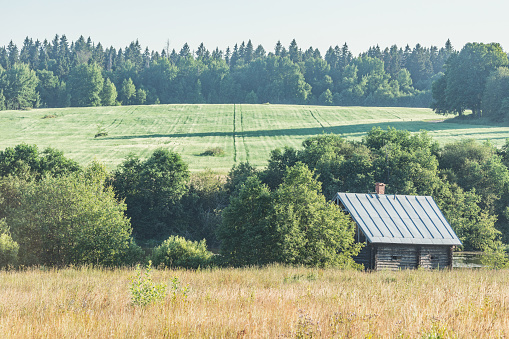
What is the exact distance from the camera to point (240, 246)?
3347 cm

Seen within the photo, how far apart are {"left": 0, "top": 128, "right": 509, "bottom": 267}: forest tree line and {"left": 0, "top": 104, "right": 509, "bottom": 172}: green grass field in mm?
9087

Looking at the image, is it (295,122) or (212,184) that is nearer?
(212,184)

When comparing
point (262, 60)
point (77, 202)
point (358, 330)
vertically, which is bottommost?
point (77, 202)

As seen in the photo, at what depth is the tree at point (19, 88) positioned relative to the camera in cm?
13975

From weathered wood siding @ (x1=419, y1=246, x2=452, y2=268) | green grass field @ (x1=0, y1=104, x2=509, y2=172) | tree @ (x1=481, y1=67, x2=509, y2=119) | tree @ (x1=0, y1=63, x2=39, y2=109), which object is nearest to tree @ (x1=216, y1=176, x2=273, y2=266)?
weathered wood siding @ (x1=419, y1=246, x2=452, y2=268)

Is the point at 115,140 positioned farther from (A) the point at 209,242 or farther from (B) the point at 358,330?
(B) the point at 358,330

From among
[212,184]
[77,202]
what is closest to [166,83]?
[212,184]

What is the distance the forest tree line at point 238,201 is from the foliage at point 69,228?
7cm

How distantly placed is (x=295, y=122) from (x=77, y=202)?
6947 cm

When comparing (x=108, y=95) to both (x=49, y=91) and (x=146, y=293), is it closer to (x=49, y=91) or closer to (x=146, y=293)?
(x=49, y=91)

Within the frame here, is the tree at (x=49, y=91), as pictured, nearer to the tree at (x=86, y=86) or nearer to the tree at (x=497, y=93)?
the tree at (x=86, y=86)

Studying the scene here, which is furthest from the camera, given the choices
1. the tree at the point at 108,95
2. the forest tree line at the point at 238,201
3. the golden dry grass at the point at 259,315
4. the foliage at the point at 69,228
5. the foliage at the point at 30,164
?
the tree at the point at 108,95

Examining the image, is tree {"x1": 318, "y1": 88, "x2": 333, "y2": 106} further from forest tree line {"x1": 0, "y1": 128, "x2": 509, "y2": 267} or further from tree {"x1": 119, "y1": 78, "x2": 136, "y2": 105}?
forest tree line {"x1": 0, "y1": 128, "x2": 509, "y2": 267}

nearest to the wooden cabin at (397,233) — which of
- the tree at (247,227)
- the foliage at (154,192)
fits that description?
the tree at (247,227)
